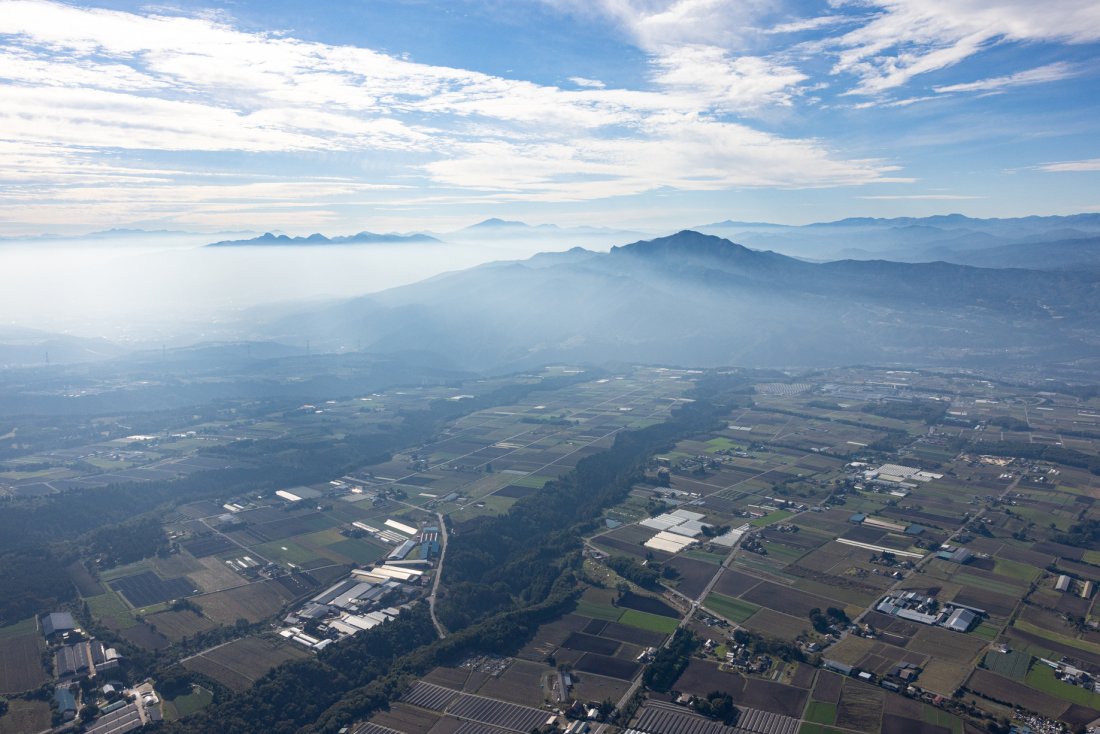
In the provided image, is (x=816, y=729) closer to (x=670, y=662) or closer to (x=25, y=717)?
(x=670, y=662)

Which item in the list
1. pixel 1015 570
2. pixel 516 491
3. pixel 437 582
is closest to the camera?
pixel 1015 570

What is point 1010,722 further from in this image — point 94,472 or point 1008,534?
point 94,472

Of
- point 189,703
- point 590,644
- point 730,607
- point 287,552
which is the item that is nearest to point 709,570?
point 730,607

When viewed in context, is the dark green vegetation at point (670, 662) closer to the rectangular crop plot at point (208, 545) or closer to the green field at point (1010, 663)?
the green field at point (1010, 663)

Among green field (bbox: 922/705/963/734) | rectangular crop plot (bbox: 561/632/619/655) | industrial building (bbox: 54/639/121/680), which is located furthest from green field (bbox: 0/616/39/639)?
green field (bbox: 922/705/963/734)

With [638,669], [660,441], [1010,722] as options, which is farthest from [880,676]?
[660,441]

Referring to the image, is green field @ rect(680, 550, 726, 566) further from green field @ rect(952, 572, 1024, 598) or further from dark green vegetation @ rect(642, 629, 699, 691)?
green field @ rect(952, 572, 1024, 598)
